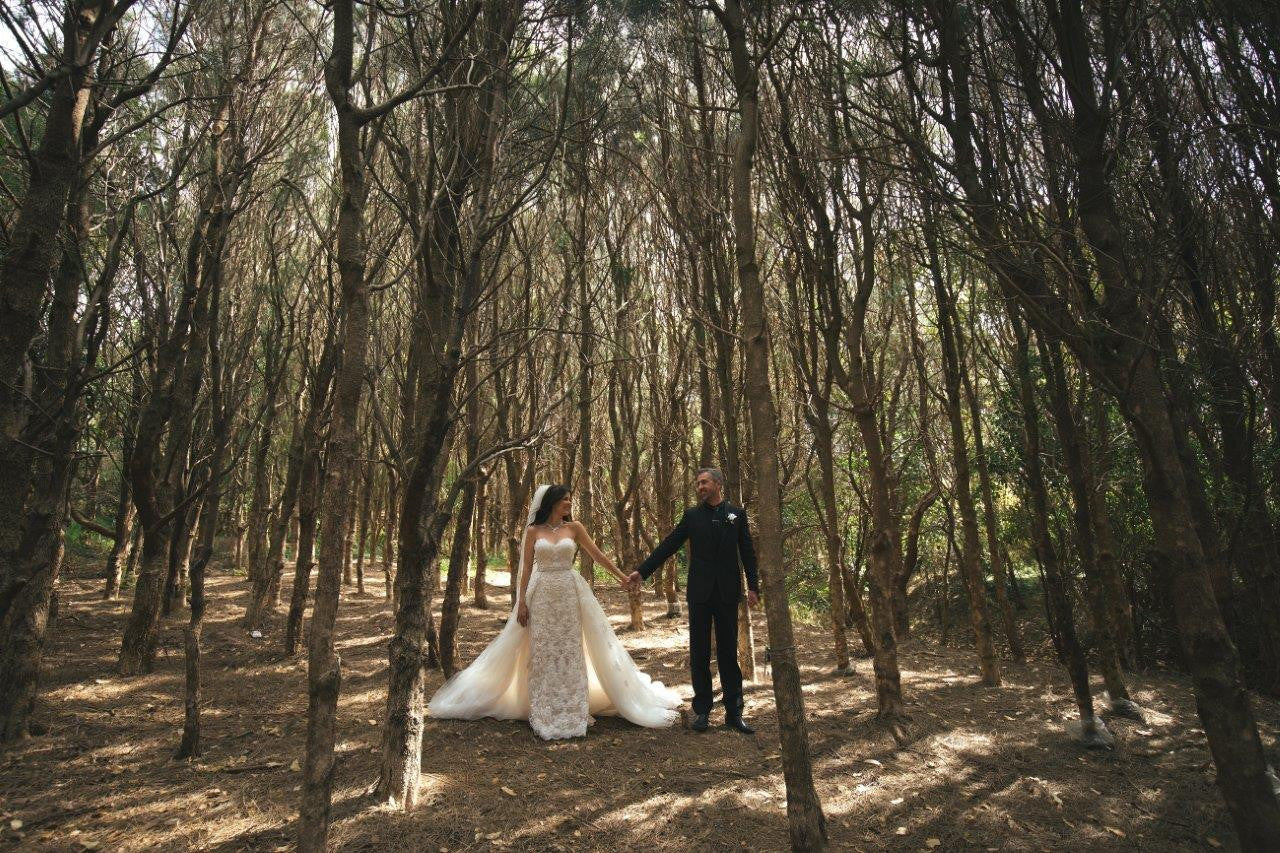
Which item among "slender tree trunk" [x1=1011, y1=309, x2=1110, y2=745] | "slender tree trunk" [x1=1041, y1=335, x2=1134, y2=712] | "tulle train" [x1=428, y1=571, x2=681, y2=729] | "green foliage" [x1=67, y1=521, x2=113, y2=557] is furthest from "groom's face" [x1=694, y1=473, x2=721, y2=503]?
"green foliage" [x1=67, y1=521, x2=113, y2=557]

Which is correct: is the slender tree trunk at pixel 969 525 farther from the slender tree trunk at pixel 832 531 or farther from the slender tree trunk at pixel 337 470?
the slender tree trunk at pixel 337 470

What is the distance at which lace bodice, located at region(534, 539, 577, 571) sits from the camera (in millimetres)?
5816

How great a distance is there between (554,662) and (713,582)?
1417 mm

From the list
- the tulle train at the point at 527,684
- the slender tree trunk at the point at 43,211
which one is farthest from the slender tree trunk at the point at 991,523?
the slender tree trunk at the point at 43,211

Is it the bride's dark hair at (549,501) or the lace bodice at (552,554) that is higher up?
the bride's dark hair at (549,501)

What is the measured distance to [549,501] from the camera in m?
5.94

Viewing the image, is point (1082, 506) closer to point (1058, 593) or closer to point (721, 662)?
point (1058, 593)

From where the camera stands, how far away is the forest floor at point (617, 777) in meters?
3.74

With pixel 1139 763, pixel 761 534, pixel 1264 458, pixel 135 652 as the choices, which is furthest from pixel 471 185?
pixel 1264 458

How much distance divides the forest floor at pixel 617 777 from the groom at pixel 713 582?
304 mm

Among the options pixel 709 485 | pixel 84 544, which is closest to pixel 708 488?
pixel 709 485

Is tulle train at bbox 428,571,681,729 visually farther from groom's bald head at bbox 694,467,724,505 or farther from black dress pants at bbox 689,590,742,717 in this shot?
groom's bald head at bbox 694,467,724,505

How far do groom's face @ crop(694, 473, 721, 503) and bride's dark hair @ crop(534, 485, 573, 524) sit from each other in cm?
114

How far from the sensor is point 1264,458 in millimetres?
7156
